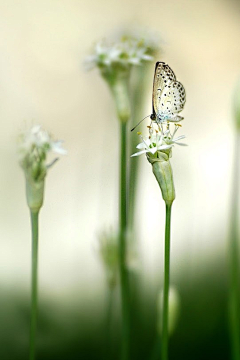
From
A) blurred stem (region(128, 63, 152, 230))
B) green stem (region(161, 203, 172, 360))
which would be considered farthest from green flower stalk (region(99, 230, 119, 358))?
green stem (region(161, 203, 172, 360))

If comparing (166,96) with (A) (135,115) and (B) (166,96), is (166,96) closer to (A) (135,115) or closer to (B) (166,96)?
(B) (166,96)

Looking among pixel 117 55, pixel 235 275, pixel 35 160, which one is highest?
pixel 117 55

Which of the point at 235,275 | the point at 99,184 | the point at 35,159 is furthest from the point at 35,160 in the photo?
the point at 99,184

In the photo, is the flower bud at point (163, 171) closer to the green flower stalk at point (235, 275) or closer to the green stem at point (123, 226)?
the green stem at point (123, 226)

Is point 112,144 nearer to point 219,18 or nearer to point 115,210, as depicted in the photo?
point 115,210

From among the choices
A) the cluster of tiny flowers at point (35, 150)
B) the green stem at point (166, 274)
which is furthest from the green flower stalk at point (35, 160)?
the green stem at point (166, 274)

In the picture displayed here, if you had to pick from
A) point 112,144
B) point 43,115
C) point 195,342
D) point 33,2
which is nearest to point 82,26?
point 33,2

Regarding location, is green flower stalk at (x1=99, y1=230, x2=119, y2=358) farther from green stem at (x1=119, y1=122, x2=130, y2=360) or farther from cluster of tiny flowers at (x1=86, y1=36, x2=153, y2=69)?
cluster of tiny flowers at (x1=86, y1=36, x2=153, y2=69)

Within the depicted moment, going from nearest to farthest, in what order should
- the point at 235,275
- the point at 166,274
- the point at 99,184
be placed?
the point at 166,274 → the point at 235,275 → the point at 99,184
